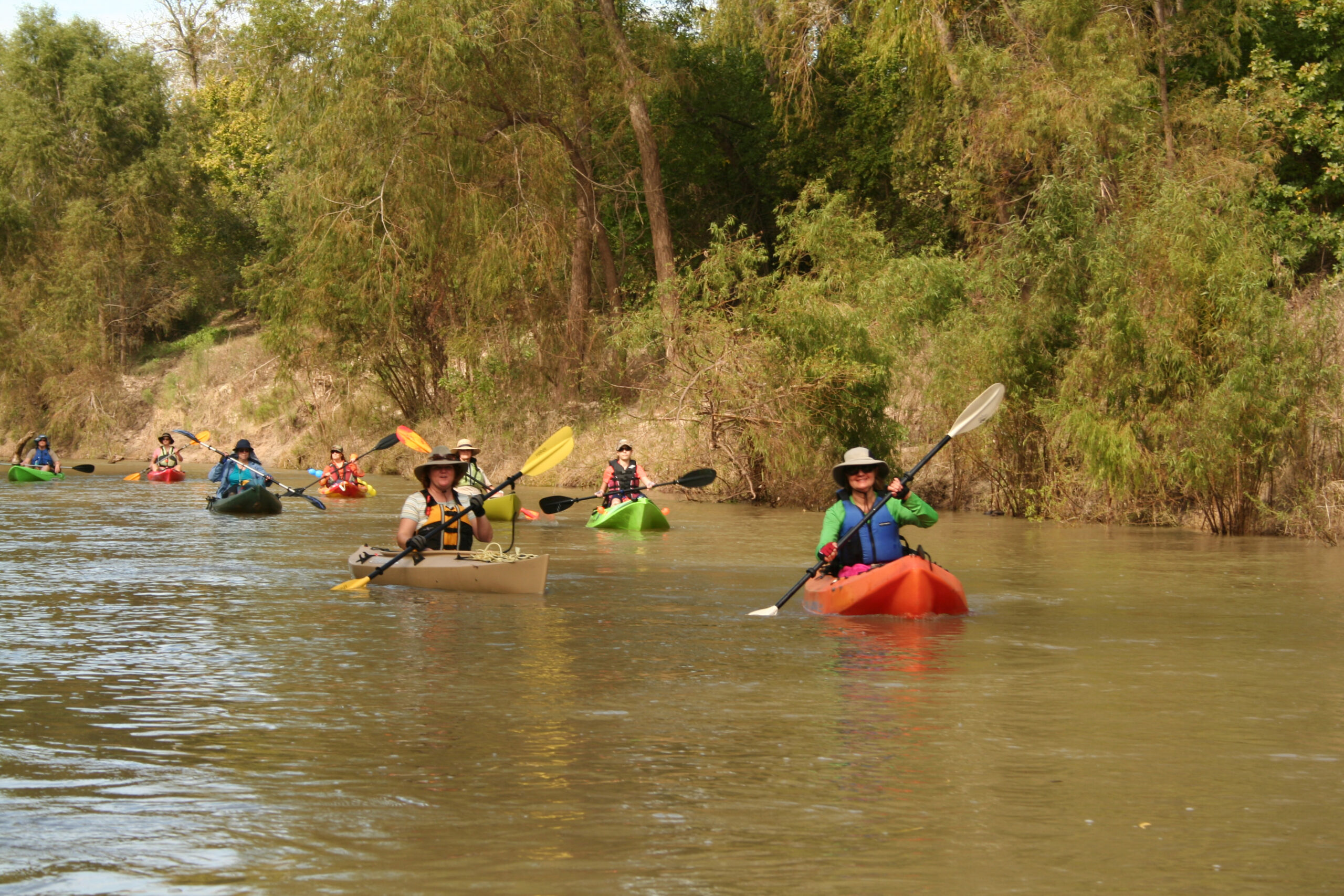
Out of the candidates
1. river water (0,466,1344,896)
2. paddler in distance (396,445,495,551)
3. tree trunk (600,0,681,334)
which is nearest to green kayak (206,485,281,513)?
river water (0,466,1344,896)

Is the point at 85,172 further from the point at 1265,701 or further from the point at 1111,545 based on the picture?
the point at 1265,701

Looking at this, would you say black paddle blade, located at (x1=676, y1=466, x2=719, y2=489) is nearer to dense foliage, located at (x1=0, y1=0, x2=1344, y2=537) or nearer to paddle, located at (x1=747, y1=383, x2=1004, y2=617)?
dense foliage, located at (x1=0, y1=0, x2=1344, y2=537)

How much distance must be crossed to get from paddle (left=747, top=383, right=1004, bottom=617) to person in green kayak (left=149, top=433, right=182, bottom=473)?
1852cm

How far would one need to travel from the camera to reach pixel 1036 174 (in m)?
22.8

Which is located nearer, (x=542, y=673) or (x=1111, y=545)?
(x=542, y=673)

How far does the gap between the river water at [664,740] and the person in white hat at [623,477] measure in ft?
19.7

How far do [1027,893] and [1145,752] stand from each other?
1.86 meters

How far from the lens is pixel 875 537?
9.30 m

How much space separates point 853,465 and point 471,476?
22.4 ft

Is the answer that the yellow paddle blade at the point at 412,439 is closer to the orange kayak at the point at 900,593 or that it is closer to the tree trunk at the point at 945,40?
the orange kayak at the point at 900,593

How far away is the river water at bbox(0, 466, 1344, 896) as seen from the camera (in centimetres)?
404

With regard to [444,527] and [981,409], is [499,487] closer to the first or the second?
[444,527]

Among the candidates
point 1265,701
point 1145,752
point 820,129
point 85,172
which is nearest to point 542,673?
point 1145,752

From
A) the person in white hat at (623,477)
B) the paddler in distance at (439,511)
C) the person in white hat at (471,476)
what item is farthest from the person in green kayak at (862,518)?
the person in white hat at (623,477)
